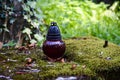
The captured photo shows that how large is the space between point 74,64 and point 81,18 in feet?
13.2

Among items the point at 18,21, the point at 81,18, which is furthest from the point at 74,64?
the point at 81,18

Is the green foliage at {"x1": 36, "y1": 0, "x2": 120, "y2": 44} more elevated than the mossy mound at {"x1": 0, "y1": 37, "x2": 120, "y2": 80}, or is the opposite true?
the mossy mound at {"x1": 0, "y1": 37, "x2": 120, "y2": 80}

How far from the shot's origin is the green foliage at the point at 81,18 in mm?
5576

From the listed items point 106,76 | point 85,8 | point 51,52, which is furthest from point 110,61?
point 85,8

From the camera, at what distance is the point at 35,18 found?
4910mm

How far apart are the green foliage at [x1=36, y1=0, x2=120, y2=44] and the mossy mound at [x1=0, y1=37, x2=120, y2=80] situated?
2125 millimetres

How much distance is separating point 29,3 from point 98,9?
3011mm

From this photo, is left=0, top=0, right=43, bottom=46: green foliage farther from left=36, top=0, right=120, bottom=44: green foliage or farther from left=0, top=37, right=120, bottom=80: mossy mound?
left=0, top=37, right=120, bottom=80: mossy mound

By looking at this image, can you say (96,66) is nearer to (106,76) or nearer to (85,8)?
(106,76)

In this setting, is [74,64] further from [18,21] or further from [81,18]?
[81,18]

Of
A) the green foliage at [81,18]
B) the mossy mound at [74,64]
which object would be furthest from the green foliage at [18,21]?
the mossy mound at [74,64]

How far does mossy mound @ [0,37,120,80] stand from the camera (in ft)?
7.83

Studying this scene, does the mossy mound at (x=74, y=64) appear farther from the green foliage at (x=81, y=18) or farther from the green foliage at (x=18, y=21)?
the green foliage at (x=81, y=18)

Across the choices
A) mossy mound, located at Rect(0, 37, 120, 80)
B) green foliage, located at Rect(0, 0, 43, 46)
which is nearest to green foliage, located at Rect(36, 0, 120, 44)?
green foliage, located at Rect(0, 0, 43, 46)
